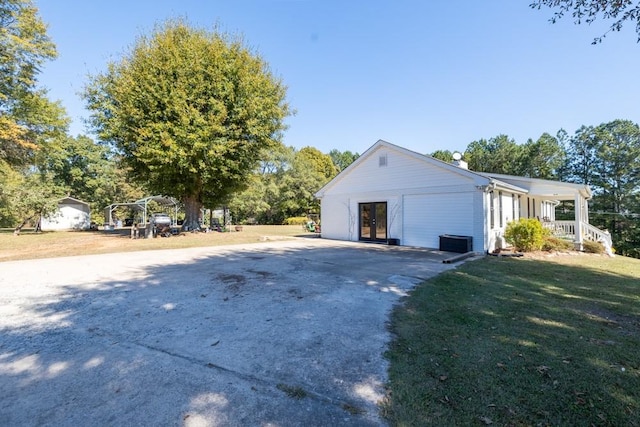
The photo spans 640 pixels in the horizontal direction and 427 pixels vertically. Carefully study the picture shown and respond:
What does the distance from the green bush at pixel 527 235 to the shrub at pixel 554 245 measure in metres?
0.47

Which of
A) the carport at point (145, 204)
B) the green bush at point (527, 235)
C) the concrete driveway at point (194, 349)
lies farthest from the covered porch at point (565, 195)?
the carport at point (145, 204)

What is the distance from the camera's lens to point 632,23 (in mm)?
4539

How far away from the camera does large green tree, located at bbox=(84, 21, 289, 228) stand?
14797mm

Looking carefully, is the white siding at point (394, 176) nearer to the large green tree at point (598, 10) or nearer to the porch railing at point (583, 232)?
the porch railing at point (583, 232)

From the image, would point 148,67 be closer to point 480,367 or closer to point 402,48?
point 402,48

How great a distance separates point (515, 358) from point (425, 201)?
1078cm

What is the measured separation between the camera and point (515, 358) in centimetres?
305

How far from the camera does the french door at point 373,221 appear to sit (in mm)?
15039

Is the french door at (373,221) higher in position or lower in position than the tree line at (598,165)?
lower

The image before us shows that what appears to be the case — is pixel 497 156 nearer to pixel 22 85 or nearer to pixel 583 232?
pixel 583 232

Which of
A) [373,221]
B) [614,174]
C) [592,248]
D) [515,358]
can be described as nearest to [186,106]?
[373,221]

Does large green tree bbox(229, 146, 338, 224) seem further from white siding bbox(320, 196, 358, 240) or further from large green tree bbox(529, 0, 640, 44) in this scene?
large green tree bbox(529, 0, 640, 44)

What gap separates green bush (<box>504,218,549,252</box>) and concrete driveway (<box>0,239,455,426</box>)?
7.38 m

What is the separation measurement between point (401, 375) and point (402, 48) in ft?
46.4
